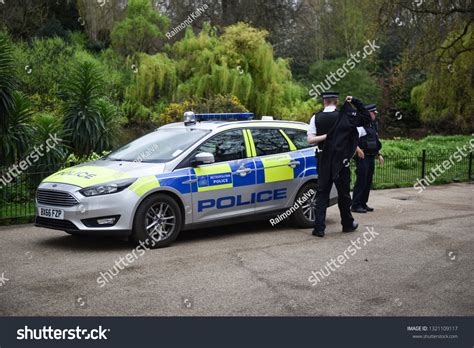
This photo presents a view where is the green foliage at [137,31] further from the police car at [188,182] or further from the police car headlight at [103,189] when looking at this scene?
the police car headlight at [103,189]

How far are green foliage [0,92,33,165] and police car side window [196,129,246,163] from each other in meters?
4.75

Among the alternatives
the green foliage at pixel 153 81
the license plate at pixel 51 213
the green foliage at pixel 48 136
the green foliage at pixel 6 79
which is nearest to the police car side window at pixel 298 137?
the license plate at pixel 51 213

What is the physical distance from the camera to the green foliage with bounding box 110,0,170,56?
105 ft

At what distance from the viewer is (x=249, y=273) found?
698 cm

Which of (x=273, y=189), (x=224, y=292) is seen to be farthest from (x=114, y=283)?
(x=273, y=189)

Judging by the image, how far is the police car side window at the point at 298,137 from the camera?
9.98m

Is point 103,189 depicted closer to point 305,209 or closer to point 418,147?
point 305,209

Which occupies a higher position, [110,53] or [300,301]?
[110,53]

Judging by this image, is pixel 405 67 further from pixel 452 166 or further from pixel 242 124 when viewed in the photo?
pixel 242 124

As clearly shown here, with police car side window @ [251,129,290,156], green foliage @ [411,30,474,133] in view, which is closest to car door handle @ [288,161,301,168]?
police car side window @ [251,129,290,156]

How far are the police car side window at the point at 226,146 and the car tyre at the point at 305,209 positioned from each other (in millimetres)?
1263

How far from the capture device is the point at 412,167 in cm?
1934
